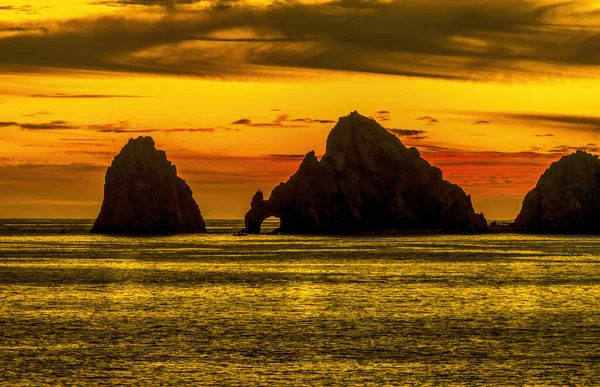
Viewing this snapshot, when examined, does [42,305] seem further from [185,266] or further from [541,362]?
[185,266]

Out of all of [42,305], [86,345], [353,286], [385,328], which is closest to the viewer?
[86,345]

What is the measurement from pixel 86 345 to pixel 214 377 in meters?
12.0

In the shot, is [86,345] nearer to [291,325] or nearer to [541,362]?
[291,325]

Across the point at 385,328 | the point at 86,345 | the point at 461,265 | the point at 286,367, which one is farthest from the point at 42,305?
the point at 461,265

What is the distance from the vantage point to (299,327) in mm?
60969

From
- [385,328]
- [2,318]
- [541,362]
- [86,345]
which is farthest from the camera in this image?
[2,318]

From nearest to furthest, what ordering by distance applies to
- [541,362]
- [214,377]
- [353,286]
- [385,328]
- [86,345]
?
[214,377] → [541,362] → [86,345] → [385,328] → [353,286]

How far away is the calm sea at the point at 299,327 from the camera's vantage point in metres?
45.2

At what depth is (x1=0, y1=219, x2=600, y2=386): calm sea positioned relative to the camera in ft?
148

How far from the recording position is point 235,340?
5512 centimetres

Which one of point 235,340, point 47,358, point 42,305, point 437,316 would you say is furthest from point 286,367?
point 42,305

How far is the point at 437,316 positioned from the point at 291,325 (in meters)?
11.3

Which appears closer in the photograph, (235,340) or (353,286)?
(235,340)

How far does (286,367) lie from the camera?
46.8 m
